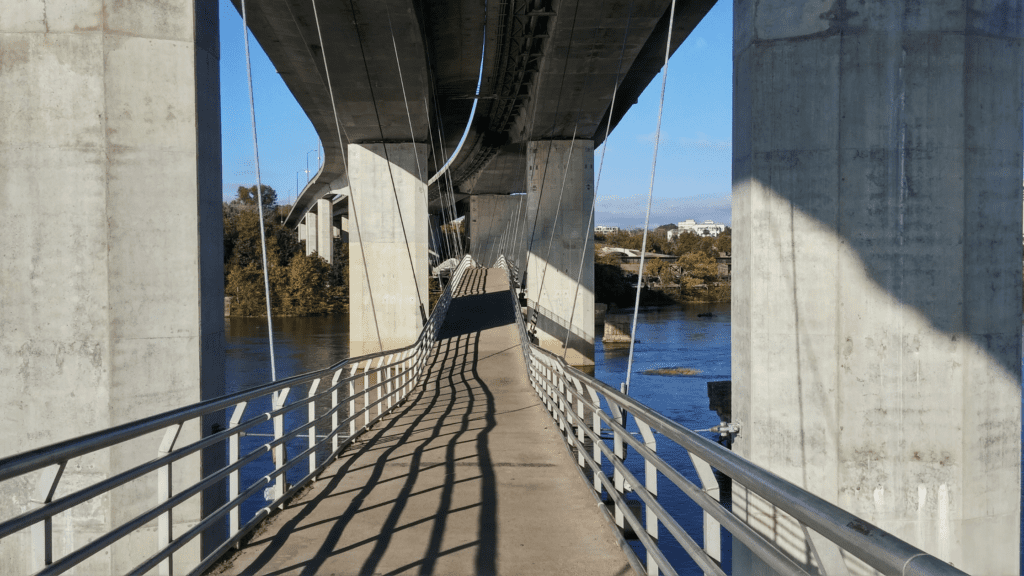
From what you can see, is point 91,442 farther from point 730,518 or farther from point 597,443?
point 597,443

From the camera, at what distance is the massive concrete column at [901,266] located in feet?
24.7

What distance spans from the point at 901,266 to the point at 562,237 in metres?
25.1

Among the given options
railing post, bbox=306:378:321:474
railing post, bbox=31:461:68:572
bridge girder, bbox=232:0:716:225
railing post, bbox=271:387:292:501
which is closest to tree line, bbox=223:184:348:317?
bridge girder, bbox=232:0:716:225

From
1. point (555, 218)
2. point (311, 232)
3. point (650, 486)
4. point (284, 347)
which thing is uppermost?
point (311, 232)

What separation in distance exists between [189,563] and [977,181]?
300 inches

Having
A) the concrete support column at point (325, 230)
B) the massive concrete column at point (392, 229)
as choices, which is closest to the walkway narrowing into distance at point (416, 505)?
the massive concrete column at point (392, 229)

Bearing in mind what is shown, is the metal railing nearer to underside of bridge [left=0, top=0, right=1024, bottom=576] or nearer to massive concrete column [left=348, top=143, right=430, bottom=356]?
underside of bridge [left=0, top=0, right=1024, bottom=576]

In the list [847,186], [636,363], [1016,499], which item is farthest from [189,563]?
[636,363]

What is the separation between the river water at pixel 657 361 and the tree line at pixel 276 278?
2109 millimetres

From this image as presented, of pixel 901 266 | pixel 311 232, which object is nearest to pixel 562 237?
pixel 901 266

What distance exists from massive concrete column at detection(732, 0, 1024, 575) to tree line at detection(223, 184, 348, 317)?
71.6 metres

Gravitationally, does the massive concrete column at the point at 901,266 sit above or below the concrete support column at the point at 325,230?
below

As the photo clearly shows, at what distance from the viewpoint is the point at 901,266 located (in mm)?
7637

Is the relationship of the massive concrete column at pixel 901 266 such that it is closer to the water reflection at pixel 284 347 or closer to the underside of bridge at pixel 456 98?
the underside of bridge at pixel 456 98
